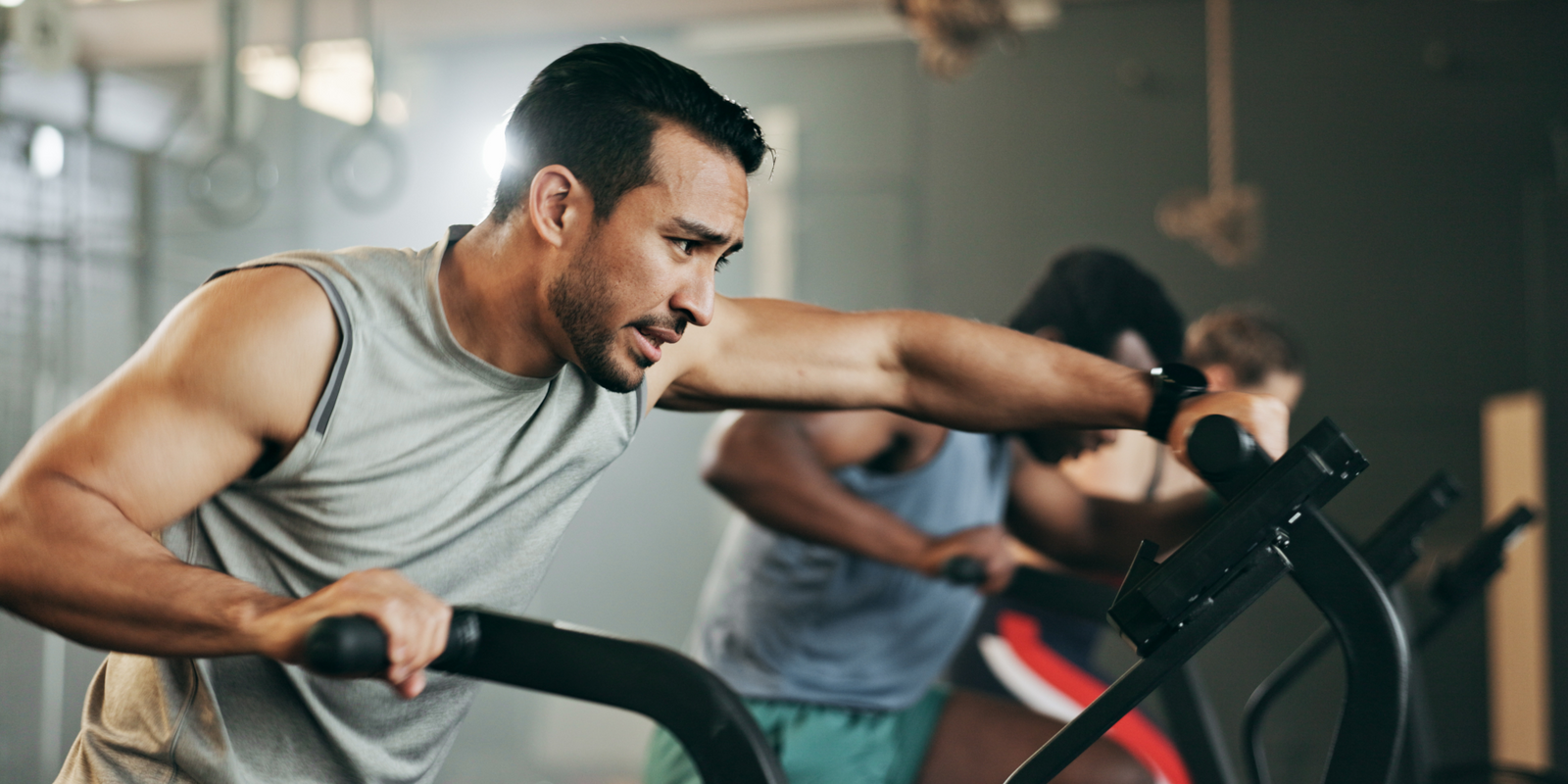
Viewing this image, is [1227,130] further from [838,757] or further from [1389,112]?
[838,757]

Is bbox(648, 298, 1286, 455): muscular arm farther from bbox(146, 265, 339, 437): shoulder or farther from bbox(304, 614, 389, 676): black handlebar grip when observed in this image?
bbox(304, 614, 389, 676): black handlebar grip

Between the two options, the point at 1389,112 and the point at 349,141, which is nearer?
the point at 349,141

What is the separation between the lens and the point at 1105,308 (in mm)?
2141

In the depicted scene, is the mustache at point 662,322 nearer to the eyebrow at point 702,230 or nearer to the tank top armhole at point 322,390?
the eyebrow at point 702,230

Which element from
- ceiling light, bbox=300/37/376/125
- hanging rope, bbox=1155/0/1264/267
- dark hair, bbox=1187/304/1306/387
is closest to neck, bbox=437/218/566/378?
dark hair, bbox=1187/304/1306/387

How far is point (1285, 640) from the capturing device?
13.7ft

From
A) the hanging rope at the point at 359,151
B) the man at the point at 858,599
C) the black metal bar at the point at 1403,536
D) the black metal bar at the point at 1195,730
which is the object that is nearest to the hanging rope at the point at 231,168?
the hanging rope at the point at 359,151

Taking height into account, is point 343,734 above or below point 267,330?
below

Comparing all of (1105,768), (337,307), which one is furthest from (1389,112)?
(337,307)

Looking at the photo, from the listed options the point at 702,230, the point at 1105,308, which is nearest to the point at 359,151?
the point at 1105,308

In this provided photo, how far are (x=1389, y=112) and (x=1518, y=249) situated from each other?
0.68 m

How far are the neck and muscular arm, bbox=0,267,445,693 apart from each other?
146 mm

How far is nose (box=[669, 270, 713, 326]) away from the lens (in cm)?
106

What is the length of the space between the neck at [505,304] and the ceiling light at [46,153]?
10.3ft
